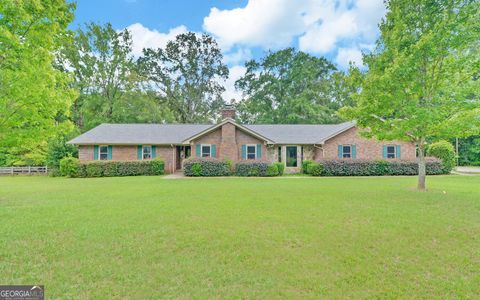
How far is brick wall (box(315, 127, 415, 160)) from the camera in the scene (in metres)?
21.7

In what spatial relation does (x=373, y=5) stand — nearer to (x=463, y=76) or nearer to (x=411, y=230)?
(x=463, y=76)

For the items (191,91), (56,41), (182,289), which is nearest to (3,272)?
(182,289)

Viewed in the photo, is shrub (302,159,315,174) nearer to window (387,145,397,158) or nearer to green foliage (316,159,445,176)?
green foliage (316,159,445,176)

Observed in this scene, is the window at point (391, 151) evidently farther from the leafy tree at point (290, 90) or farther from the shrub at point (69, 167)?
the shrub at point (69, 167)

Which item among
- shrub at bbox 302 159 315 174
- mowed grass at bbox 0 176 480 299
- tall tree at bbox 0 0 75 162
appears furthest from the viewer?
shrub at bbox 302 159 315 174

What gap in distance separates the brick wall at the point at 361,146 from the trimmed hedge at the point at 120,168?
45.9ft

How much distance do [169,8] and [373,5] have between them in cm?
1376

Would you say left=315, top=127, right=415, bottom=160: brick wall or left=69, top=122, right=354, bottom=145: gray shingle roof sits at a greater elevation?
left=69, top=122, right=354, bottom=145: gray shingle roof

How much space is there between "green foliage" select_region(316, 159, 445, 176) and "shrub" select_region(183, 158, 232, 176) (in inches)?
278

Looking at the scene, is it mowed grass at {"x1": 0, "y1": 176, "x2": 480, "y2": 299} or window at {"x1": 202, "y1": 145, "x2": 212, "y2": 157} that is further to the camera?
window at {"x1": 202, "y1": 145, "x2": 212, "y2": 157}

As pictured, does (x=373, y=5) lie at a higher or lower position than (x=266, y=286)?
higher

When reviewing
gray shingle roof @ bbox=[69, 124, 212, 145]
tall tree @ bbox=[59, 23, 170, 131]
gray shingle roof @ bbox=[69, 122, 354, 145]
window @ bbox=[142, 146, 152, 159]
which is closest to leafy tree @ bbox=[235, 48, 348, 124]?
gray shingle roof @ bbox=[69, 122, 354, 145]

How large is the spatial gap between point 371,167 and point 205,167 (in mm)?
12655

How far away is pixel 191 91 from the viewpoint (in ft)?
132
